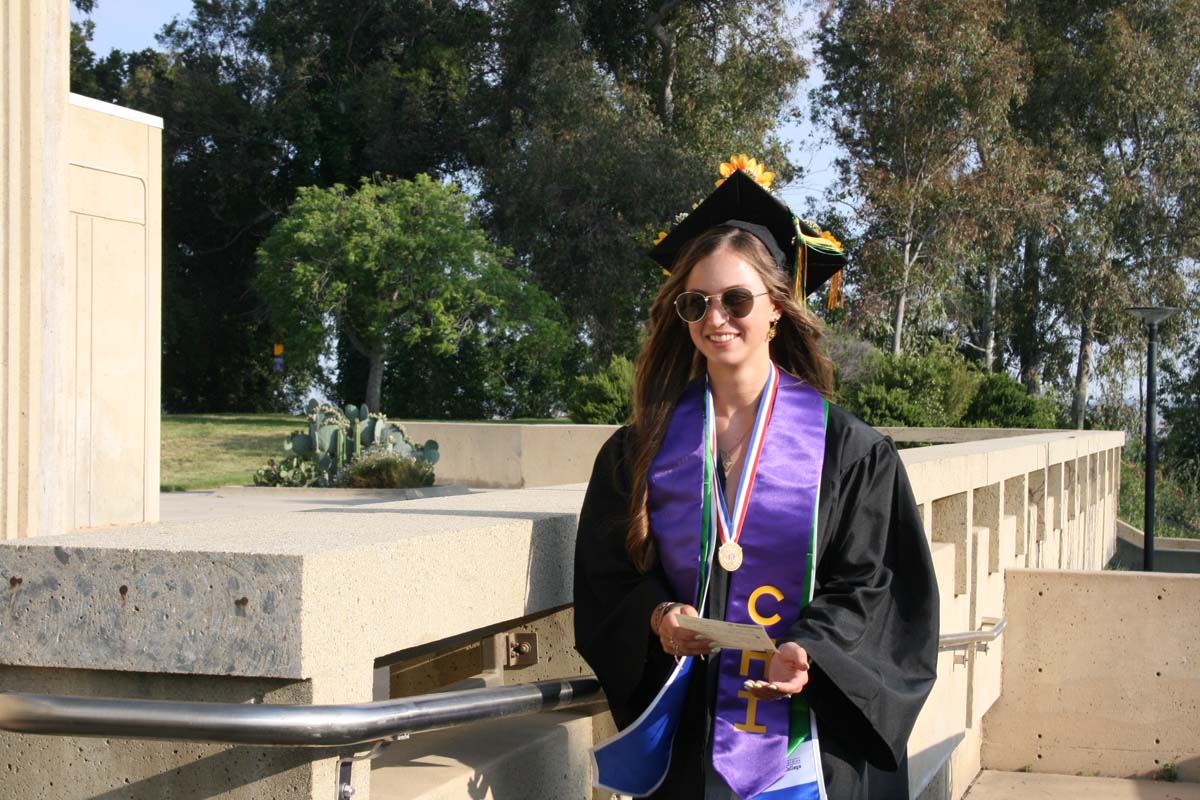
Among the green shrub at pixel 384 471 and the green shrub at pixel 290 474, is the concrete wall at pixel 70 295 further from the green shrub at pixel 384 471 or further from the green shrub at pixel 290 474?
the green shrub at pixel 290 474

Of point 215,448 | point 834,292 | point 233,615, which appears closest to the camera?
point 233,615

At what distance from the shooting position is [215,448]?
2311 cm

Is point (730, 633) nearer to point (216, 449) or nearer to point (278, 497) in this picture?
point (278, 497)

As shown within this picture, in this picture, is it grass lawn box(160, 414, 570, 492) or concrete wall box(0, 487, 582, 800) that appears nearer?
concrete wall box(0, 487, 582, 800)

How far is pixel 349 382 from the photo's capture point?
35844 millimetres

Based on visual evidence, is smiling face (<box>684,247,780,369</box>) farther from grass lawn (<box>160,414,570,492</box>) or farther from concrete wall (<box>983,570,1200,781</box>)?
grass lawn (<box>160,414,570,492</box>)

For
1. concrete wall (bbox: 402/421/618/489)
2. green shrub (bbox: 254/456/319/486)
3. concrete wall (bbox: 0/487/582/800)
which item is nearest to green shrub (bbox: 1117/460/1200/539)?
concrete wall (bbox: 402/421/618/489)

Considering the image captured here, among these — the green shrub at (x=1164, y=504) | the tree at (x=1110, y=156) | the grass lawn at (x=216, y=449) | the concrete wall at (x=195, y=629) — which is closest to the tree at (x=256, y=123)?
the grass lawn at (x=216, y=449)

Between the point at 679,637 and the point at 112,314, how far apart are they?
785 centimetres

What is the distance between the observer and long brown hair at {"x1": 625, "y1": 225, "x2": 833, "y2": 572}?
8.94 ft

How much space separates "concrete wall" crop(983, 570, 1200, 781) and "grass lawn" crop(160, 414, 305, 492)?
40.4 feet

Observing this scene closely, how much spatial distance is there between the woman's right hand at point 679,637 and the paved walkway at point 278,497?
1235cm

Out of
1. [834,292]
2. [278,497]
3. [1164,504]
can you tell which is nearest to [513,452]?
[278,497]

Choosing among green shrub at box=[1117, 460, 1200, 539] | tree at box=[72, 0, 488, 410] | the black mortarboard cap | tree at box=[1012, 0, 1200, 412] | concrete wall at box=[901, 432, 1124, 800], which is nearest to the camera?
the black mortarboard cap
